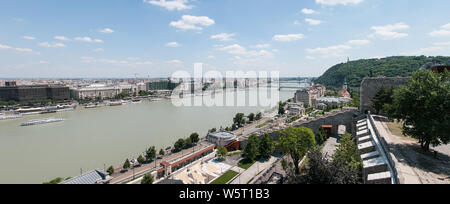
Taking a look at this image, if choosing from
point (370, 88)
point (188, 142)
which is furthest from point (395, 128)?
point (188, 142)

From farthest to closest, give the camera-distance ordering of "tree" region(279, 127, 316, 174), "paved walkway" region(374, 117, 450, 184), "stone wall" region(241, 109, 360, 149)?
"stone wall" region(241, 109, 360, 149) → "tree" region(279, 127, 316, 174) → "paved walkway" region(374, 117, 450, 184)

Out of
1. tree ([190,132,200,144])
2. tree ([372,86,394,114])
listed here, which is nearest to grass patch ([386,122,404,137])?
tree ([372,86,394,114])

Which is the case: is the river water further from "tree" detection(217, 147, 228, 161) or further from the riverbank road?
"tree" detection(217, 147, 228, 161)

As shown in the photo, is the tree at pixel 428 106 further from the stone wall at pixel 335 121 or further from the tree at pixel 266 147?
the stone wall at pixel 335 121

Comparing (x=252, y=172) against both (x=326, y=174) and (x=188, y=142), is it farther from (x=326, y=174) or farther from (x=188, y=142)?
(x=326, y=174)

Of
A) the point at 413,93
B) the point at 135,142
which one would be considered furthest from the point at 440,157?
the point at 135,142
